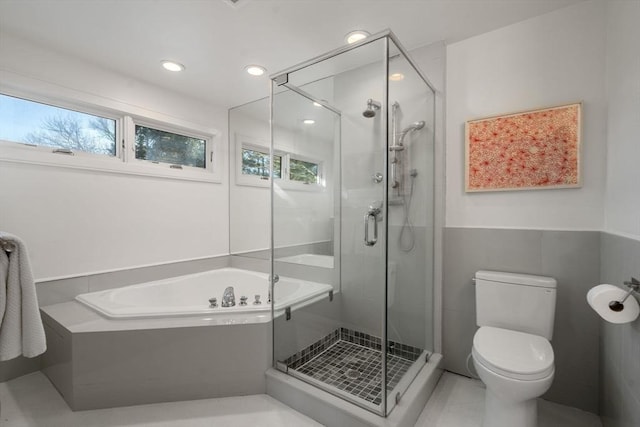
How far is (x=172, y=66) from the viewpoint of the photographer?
2.37 meters

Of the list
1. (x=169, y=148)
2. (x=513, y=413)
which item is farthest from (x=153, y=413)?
(x=169, y=148)

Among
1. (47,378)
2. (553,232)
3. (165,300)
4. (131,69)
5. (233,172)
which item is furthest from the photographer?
(233,172)

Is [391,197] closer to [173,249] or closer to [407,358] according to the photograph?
[407,358]

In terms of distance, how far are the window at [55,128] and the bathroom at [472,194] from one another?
106 mm

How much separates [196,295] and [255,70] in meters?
2.13

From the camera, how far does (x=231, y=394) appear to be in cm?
189

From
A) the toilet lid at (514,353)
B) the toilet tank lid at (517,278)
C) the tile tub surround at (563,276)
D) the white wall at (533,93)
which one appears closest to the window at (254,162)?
the white wall at (533,93)

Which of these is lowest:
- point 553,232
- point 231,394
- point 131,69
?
point 231,394

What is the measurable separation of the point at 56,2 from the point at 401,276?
255 cm

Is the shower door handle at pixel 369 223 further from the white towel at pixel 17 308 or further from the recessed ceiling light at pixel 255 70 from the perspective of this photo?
the white towel at pixel 17 308

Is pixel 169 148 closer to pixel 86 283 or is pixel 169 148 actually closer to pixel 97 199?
pixel 97 199

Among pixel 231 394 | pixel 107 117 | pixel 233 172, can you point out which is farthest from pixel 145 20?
pixel 231 394

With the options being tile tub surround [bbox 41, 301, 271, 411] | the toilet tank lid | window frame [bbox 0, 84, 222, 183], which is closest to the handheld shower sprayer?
the toilet tank lid

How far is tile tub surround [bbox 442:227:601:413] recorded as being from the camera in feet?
5.63
